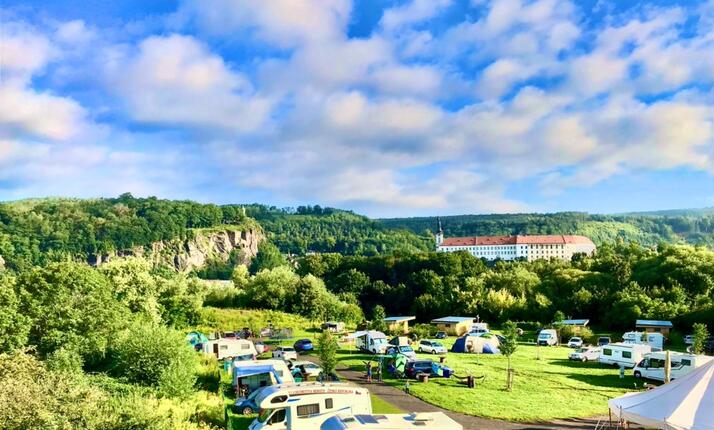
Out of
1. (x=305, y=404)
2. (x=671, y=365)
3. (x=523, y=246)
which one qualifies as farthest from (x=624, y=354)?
(x=523, y=246)

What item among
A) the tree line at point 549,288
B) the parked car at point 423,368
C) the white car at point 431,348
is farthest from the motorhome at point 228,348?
the tree line at point 549,288

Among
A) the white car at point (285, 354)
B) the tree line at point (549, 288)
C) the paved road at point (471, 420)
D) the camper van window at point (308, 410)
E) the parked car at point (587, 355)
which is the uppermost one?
the tree line at point (549, 288)

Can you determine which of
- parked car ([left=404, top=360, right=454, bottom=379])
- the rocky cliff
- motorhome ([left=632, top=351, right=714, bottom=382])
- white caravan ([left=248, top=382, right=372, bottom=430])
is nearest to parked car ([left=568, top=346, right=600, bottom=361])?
motorhome ([left=632, top=351, right=714, bottom=382])

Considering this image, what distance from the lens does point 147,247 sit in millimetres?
159625

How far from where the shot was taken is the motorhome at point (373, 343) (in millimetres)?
34375

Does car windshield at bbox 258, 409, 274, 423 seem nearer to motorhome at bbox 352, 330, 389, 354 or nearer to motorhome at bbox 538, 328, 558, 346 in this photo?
motorhome at bbox 352, 330, 389, 354

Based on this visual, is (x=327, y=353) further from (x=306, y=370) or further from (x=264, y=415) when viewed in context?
(x=264, y=415)

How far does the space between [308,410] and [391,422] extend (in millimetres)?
4703

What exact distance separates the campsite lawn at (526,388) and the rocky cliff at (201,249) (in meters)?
128

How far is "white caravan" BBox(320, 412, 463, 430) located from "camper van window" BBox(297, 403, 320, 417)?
10.4 feet

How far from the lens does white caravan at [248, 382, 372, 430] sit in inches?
665

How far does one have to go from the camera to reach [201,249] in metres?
172

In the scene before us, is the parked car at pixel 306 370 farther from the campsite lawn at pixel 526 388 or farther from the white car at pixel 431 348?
the white car at pixel 431 348

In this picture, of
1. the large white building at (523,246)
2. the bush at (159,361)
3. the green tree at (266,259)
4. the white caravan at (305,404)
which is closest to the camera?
the white caravan at (305,404)
